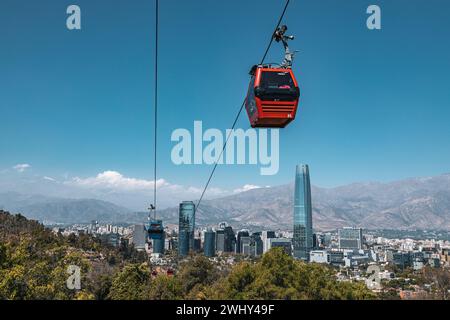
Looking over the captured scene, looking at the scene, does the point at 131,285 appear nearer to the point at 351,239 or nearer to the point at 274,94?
the point at 274,94

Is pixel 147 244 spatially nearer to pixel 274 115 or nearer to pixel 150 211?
pixel 150 211

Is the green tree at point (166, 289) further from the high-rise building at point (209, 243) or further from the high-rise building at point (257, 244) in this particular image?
the high-rise building at point (257, 244)

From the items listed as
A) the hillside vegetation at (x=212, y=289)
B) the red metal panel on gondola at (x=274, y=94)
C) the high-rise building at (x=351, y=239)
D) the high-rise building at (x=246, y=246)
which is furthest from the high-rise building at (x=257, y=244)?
the red metal panel on gondola at (x=274, y=94)

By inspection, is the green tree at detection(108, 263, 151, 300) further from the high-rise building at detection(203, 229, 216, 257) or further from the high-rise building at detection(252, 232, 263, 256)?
the high-rise building at detection(252, 232, 263, 256)

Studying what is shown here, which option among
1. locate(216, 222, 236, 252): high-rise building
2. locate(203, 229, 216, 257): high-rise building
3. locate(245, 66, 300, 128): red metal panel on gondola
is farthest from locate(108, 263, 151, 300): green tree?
locate(216, 222, 236, 252): high-rise building
